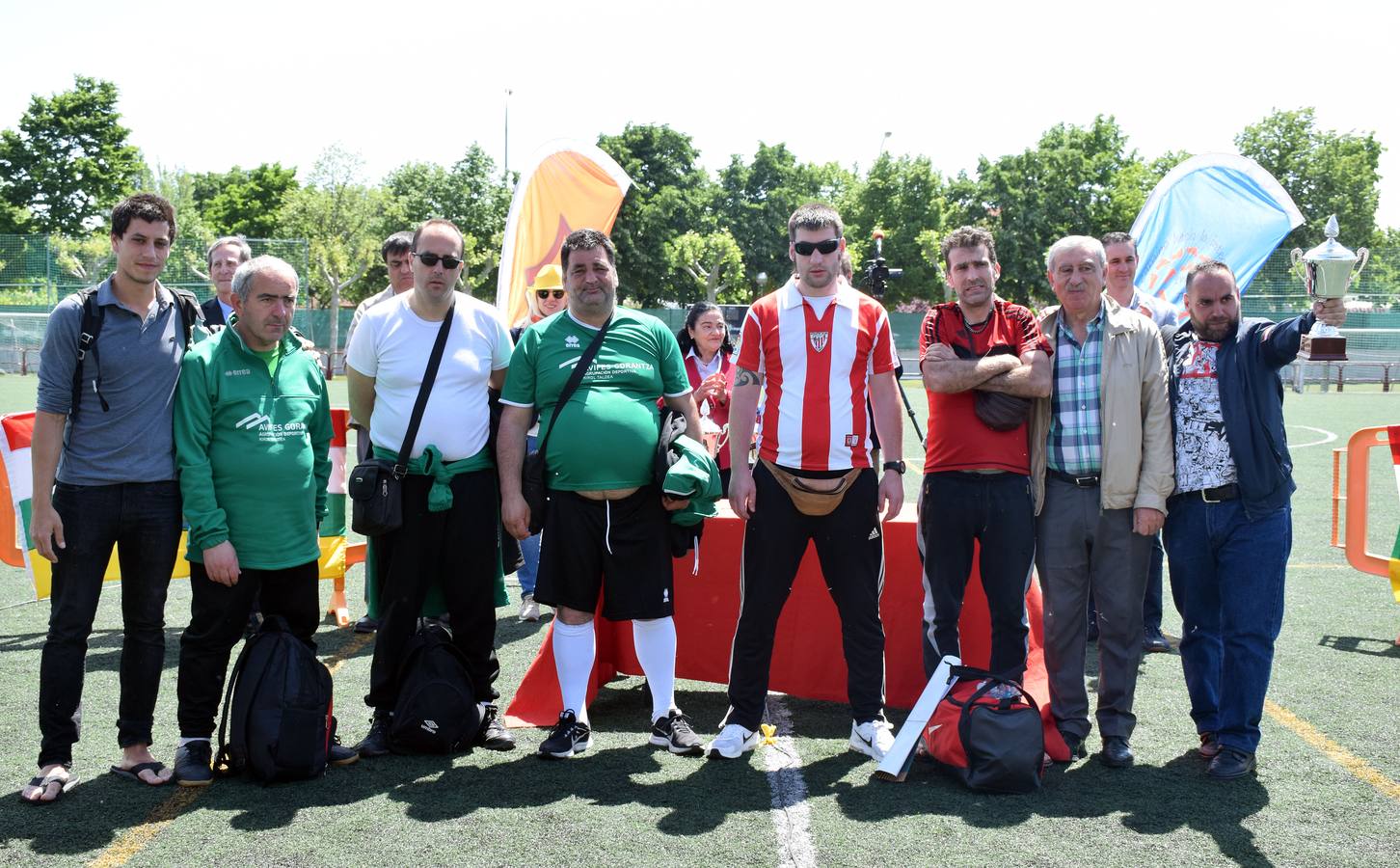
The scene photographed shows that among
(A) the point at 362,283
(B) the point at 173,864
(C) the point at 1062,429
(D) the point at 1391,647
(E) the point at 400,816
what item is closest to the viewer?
(B) the point at 173,864

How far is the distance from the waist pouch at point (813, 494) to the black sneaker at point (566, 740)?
1.28m

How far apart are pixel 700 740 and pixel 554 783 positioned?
67 centimetres

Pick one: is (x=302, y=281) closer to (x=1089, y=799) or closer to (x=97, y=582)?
(x=97, y=582)

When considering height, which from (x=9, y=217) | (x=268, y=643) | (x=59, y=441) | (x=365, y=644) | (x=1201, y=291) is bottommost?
(x=365, y=644)

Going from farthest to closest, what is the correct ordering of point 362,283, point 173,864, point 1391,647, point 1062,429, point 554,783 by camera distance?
point 362,283 < point 1391,647 < point 1062,429 < point 554,783 < point 173,864

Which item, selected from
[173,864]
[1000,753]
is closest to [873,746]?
[1000,753]

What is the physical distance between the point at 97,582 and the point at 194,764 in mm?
769

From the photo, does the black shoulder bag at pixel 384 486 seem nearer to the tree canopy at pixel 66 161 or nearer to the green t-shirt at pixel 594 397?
the green t-shirt at pixel 594 397

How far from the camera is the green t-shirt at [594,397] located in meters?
4.40

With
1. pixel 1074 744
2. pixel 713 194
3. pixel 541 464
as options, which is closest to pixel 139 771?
pixel 541 464

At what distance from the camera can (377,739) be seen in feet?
14.8

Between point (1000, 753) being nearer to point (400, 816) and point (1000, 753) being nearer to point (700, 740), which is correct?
point (700, 740)

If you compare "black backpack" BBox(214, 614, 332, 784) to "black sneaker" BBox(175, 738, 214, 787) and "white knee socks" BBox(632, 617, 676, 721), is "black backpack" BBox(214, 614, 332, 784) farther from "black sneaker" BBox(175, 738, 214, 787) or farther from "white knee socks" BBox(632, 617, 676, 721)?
"white knee socks" BBox(632, 617, 676, 721)

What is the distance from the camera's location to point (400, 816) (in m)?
3.85
